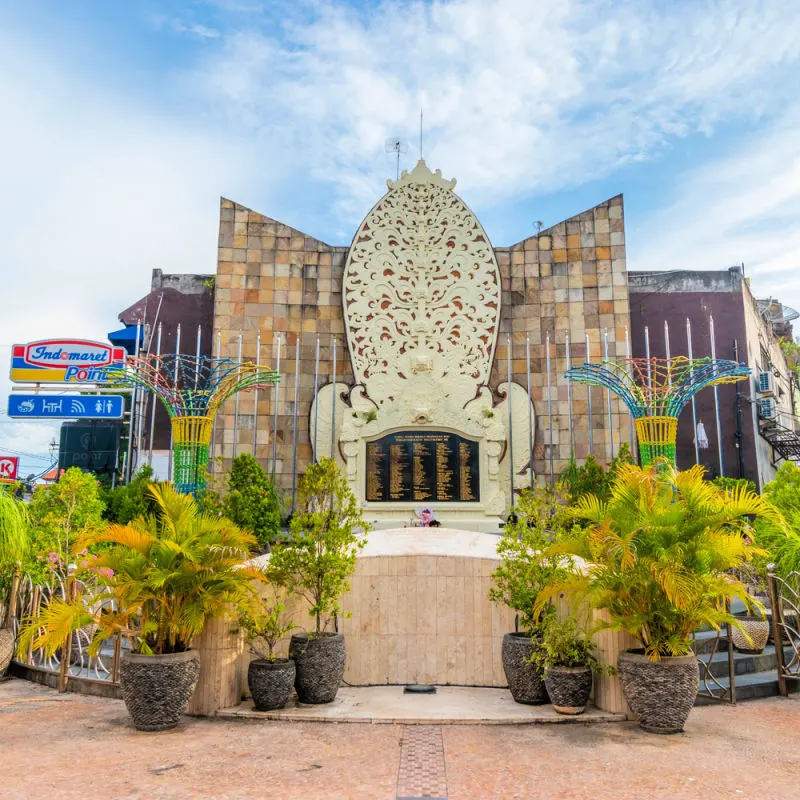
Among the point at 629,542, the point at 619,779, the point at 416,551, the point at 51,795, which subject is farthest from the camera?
the point at 416,551

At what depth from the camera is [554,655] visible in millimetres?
7105

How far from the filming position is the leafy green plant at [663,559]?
652cm

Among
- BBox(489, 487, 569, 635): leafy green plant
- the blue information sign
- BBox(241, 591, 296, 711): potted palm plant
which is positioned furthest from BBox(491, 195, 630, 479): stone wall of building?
the blue information sign

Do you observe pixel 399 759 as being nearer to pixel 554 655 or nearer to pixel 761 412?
pixel 554 655

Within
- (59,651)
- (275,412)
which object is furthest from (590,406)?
(59,651)

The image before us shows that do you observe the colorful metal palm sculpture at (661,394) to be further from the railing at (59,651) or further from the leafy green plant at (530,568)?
the railing at (59,651)

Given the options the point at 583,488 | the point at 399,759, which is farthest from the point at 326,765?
the point at 583,488

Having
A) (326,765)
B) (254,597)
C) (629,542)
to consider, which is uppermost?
(629,542)

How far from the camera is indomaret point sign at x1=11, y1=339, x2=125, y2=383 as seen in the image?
22.4 meters

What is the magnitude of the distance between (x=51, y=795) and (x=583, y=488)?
37.7 feet

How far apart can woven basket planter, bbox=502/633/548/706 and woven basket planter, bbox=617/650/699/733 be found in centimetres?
106

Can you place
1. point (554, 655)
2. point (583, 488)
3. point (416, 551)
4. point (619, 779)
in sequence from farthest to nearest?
1. point (583, 488)
2. point (416, 551)
3. point (554, 655)
4. point (619, 779)

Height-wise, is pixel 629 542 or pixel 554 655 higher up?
pixel 629 542

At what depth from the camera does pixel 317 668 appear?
24.6 ft
